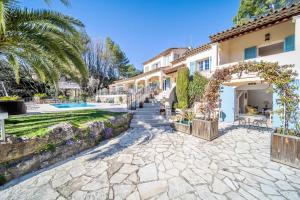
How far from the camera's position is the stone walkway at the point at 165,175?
13.3 feet

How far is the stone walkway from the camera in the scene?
4039 millimetres

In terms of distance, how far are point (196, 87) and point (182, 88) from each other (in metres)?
1.45

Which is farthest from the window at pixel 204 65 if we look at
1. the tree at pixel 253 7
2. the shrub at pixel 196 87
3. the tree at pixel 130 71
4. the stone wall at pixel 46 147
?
the tree at pixel 130 71

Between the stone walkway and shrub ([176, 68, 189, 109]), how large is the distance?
9.22 meters

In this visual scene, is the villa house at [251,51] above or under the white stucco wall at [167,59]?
under

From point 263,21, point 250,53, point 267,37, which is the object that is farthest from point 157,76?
point 263,21

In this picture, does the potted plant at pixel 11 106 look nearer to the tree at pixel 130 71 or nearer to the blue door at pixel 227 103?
the blue door at pixel 227 103

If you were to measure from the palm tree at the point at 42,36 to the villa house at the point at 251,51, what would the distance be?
882 centimetres

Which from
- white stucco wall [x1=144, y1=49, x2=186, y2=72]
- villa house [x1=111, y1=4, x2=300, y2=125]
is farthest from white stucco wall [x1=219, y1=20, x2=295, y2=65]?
white stucco wall [x1=144, y1=49, x2=186, y2=72]

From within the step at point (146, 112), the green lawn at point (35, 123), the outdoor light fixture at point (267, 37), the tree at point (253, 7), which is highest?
the tree at point (253, 7)

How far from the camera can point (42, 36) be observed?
6203 millimetres

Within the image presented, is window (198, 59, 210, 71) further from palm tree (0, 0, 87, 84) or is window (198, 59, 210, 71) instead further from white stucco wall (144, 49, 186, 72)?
palm tree (0, 0, 87, 84)

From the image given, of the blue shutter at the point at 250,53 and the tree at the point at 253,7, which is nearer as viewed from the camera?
the blue shutter at the point at 250,53

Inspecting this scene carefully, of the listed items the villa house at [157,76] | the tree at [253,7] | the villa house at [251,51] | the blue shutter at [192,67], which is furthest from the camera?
the villa house at [157,76]
